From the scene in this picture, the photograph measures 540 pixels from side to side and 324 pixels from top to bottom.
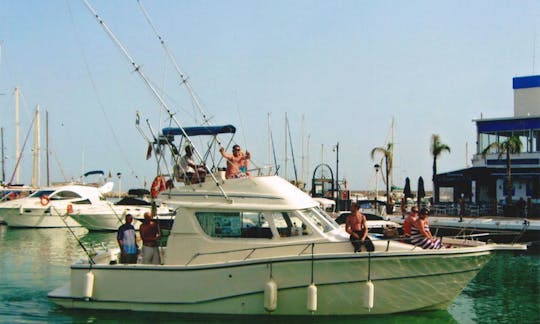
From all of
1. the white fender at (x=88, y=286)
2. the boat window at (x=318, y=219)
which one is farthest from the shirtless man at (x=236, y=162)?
the white fender at (x=88, y=286)

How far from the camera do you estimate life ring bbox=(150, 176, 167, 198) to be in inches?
591

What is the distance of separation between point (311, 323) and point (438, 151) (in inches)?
1201

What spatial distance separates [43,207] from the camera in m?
41.4

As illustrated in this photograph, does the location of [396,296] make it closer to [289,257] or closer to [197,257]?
[289,257]

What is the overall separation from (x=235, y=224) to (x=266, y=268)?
1343mm

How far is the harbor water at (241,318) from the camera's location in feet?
44.7

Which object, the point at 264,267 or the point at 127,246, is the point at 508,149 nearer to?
the point at 264,267

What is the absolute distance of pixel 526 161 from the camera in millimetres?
35656

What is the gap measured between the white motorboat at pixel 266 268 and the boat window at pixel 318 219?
0.08 ft

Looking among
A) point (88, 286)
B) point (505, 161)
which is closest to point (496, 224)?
point (505, 161)

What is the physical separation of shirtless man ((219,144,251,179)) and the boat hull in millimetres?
2472

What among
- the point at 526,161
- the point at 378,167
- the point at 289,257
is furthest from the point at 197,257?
the point at 378,167

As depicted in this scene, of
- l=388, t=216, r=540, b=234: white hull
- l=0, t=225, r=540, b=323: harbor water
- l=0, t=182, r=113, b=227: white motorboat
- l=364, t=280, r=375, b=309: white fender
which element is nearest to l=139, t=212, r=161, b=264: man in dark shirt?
l=0, t=225, r=540, b=323: harbor water

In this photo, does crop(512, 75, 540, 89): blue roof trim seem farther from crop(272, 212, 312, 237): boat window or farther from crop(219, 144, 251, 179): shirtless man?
crop(272, 212, 312, 237): boat window
